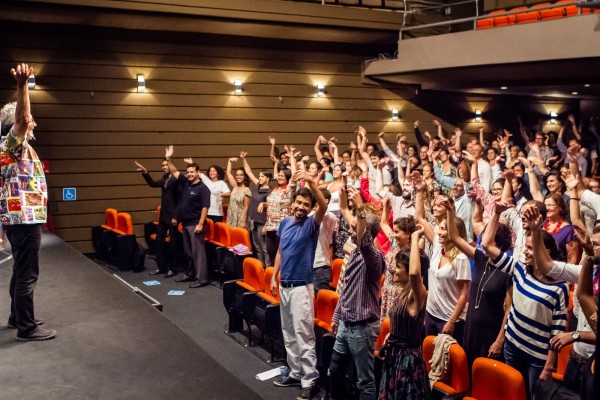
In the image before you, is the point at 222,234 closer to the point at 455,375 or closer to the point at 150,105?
the point at 150,105

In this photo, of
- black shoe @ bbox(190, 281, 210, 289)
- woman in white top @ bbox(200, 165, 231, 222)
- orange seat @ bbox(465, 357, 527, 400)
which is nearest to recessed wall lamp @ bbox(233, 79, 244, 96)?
woman in white top @ bbox(200, 165, 231, 222)

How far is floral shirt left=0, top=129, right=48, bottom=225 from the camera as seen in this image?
3117 mm

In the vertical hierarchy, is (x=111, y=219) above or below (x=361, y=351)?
above

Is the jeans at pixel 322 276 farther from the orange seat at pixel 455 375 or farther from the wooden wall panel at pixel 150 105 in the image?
the wooden wall panel at pixel 150 105

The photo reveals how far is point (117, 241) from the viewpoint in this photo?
8492 mm

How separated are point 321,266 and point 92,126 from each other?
5485 mm

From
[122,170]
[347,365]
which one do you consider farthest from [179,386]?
[122,170]

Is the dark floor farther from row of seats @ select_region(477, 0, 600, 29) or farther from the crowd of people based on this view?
row of seats @ select_region(477, 0, 600, 29)

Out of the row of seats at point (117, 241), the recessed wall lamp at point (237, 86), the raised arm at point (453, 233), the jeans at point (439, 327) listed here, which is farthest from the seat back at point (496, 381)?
the recessed wall lamp at point (237, 86)

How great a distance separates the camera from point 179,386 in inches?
104

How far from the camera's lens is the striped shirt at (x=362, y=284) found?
3904mm

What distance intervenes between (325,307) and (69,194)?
241 inches

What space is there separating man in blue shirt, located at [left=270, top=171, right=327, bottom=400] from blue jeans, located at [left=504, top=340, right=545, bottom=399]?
144cm

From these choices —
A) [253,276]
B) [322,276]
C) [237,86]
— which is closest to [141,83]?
[237,86]
